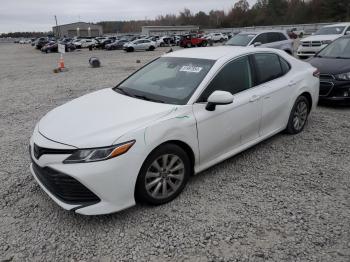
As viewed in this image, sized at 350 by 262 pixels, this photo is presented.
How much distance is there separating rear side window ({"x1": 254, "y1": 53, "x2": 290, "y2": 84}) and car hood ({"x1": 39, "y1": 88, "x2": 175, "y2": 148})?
1.68 meters

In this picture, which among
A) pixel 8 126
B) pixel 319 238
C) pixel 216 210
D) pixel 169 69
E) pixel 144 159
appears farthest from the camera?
pixel 8 126

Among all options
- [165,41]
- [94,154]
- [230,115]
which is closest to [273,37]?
[230,115]

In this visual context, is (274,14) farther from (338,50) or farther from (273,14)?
(338,50)

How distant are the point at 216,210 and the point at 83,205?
1.36m

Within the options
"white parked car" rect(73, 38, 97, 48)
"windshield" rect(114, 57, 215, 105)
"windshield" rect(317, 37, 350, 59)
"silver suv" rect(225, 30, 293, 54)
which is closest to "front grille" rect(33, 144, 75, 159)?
"windshield" rect(114, 57, 215, 105)

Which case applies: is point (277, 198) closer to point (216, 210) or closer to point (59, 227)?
point (216, 210)

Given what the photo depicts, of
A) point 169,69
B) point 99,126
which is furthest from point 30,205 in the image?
point 169,69

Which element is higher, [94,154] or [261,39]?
[261,39]

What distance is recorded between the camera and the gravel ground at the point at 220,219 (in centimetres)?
292

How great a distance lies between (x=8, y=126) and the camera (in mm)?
6836

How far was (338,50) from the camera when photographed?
7.94 metres

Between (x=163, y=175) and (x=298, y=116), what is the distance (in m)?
2.98

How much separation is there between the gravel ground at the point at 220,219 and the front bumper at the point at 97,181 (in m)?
0.29

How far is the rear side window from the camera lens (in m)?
4.65
